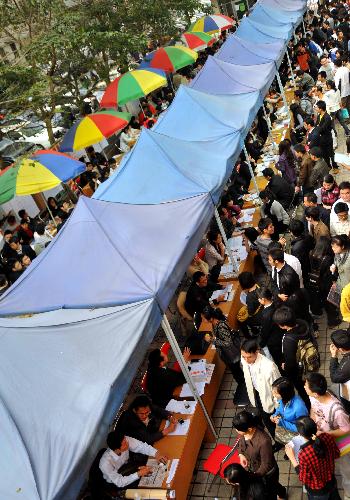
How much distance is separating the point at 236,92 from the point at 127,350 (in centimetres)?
755

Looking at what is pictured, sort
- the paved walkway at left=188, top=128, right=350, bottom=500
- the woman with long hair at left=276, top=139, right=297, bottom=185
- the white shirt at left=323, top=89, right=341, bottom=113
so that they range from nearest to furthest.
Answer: the paved walkway at left=188, top=128, right=350, bottom=500 < the woman with long hair at left=276, top=139, right=297, bottom=185 < the white shirt at left=323, top=89, right=341, bottom=113

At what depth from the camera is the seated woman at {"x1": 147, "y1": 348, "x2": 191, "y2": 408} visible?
5.56 meters

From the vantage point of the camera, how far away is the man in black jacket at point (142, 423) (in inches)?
197

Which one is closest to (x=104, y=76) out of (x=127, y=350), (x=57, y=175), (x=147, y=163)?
(x=57, y=175)

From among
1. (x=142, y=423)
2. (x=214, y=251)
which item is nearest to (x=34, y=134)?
(x=214, y=251)

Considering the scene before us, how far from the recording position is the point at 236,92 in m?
10.3

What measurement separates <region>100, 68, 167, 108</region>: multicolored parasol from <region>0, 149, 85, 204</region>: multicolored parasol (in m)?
4.10

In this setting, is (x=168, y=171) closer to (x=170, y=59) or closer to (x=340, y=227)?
(x=340, y=227)

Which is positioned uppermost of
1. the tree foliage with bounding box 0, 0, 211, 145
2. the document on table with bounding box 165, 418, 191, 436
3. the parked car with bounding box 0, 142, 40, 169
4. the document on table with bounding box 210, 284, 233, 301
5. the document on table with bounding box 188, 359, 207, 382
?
the tree foliage with bounding box 0, 0, 211, 145

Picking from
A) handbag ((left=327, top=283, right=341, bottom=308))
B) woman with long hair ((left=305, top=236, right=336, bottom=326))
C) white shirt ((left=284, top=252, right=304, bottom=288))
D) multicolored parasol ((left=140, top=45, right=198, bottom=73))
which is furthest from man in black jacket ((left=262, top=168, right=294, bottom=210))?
multicolored parasol ((left=140, top=45, right=198, bottom=73))

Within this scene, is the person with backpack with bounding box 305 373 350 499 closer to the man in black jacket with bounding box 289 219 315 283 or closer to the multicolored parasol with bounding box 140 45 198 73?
the man in black jacket with bounding box 289 219 315 283

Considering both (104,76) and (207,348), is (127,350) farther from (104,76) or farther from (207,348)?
(104,76)

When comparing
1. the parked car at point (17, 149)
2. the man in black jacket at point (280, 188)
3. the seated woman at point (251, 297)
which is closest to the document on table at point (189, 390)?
the seated woman at point (251, 297)

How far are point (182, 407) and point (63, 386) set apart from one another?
1.75 m
